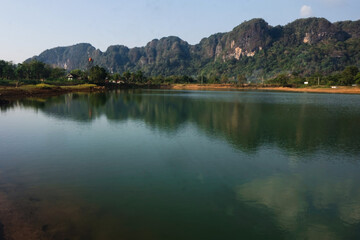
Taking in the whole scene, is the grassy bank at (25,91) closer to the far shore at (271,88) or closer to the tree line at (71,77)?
the tree line at (71,77)

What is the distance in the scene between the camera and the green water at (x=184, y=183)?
29.9 feet

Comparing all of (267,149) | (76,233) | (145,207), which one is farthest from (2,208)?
(267,149)

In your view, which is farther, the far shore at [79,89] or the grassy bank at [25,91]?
the far shore at [79,89]

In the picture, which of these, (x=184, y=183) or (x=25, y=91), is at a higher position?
(x=25, y=91)

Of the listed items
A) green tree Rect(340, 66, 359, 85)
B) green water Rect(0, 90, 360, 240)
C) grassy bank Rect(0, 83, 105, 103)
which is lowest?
green water Rect(0, 90, 360, 240)

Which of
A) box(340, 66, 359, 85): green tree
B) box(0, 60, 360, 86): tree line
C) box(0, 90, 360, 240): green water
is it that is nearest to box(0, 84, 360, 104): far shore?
box(0, 60, 360, 86): tree line

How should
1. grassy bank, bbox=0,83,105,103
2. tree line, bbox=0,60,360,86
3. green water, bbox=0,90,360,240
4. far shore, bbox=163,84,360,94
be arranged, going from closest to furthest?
green water, bbox=0,90,360,240 → grassy bank, bbox=0,83,105,103 → tree line, bbox=0,60,360,86 → far shore, bbox=163,84,360,94

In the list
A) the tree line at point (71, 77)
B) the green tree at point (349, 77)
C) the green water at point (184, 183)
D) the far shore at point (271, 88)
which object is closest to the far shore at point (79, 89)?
the far shore at point (271, 88)

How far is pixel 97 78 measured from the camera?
132 meters

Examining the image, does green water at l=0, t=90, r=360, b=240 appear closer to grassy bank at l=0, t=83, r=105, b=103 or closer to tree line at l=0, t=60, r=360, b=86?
grassy bank at l=0, t=83, r=105, b=103

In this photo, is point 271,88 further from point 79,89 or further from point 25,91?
point 25,91

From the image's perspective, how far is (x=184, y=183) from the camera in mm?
12914

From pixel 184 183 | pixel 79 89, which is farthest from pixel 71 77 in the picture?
pixel 184 183

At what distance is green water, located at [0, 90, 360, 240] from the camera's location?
29.9 feet
